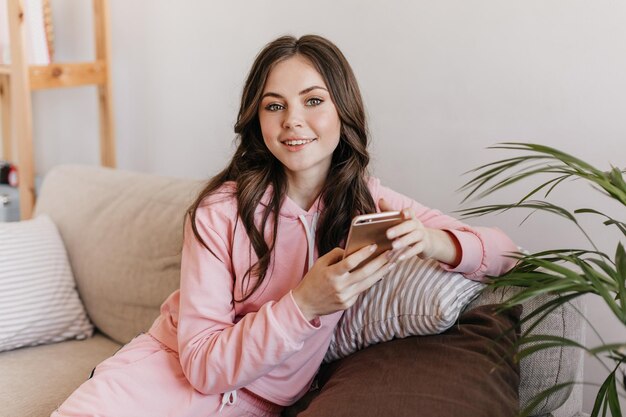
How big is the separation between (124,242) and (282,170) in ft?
2.12

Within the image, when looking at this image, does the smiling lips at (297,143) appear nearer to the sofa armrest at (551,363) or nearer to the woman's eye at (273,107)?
the woman's eye at (273,107)

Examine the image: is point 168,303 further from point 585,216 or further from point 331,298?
point 585,216

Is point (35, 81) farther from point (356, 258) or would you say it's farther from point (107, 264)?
point (356, 258)

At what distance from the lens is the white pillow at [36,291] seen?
1.94 m

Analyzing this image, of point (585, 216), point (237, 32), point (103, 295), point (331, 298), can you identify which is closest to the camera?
point (331, 298)

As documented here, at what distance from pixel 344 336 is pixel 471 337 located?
26cm

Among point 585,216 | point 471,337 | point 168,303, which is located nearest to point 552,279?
point 471,337

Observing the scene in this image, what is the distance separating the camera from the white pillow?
1942 mm

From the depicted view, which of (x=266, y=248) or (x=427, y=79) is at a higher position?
(x=427, y=79)

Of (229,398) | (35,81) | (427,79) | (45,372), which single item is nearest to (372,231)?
(229,398)

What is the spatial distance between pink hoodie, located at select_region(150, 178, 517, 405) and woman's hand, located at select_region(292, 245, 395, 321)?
26 millimetres

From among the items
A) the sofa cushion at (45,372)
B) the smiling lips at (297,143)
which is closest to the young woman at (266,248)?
the smiling lips at (297,143)

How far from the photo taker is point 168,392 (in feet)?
4.77

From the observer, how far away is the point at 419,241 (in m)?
1.30
